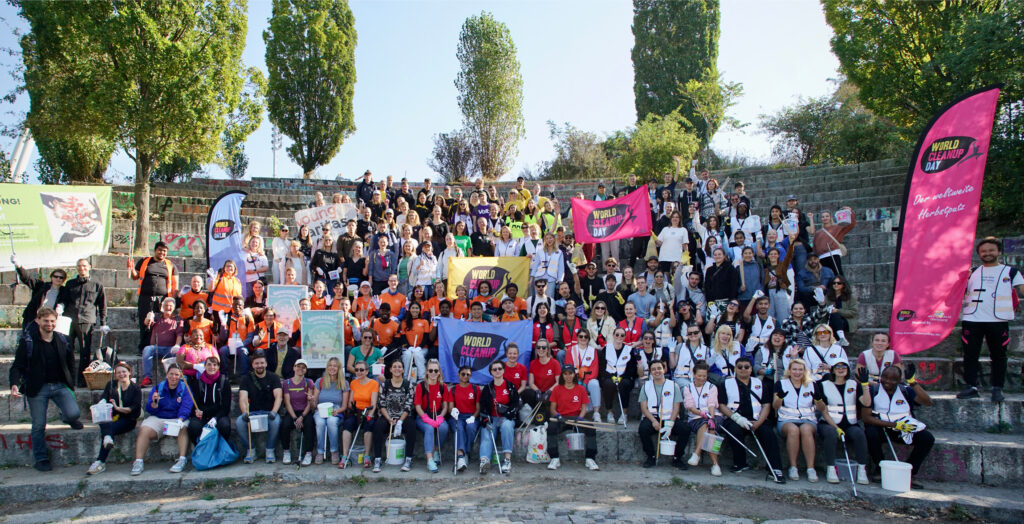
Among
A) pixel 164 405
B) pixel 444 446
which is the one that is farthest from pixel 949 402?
pixel 164 405

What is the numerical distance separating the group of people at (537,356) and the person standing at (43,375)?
28 mm

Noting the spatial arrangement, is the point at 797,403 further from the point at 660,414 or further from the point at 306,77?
the point at 306,77

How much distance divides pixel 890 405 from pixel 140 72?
15023mm

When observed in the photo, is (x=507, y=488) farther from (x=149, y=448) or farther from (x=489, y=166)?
(x=489, y=166)

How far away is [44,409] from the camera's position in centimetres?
767

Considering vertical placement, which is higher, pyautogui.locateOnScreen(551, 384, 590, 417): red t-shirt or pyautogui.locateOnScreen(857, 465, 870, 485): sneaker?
pyautogui.locateOnScreen(551, 384, 590, 417): red t-shirt

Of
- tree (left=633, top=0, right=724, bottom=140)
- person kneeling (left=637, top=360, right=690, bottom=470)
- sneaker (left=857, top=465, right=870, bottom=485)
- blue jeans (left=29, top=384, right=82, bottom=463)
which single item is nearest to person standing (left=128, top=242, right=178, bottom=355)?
blue jeans (left=29, top=384, right=82, bottom=463)

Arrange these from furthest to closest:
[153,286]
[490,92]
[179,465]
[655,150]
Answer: [490,92] → [655,150] → [153,286] → [179,465]

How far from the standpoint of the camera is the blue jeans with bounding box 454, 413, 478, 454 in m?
7.84

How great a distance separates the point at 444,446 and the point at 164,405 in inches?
141

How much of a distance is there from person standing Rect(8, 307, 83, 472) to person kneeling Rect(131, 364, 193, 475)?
100 centimetres

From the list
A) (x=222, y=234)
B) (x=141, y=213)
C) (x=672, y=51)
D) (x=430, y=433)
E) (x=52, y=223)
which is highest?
(x=672, y=51)

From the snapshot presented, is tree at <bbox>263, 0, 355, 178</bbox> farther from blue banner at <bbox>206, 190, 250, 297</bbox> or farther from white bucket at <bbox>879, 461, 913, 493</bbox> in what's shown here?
white bucket at <bbox>879, 461, 913, 493</bbox>

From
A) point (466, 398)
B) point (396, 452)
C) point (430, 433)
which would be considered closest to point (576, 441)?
point (466, 398)
